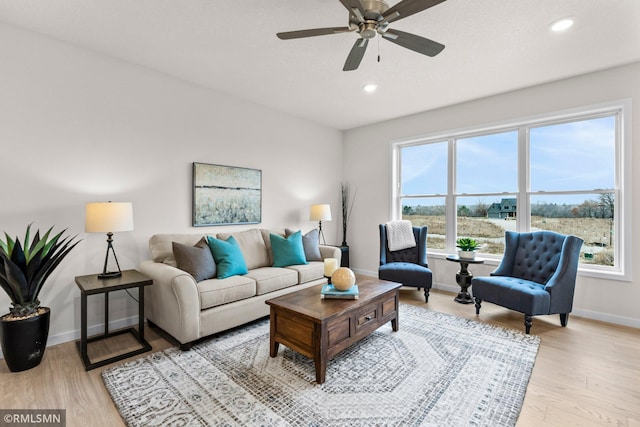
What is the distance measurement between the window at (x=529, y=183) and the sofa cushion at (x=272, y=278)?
252cm

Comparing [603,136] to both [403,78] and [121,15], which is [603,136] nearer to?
[403,78]

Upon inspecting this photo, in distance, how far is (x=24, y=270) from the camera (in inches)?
88.2

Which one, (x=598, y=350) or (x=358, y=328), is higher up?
(x=358, y=328)

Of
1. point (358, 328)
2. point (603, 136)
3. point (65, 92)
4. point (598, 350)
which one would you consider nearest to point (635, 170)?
point (603, 136)

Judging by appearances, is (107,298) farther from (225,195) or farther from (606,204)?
(606,204)

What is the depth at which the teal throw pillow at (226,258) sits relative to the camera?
122 inches

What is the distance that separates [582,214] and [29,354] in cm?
560

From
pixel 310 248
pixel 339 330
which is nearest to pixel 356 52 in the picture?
pixel 339 330

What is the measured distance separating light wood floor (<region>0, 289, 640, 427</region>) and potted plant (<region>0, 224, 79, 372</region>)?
0.46 feet

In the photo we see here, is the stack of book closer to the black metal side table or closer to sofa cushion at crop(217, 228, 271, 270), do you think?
sofa cushion at crop(217, 228, 271, 270)

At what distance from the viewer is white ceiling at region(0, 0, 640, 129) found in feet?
7.42

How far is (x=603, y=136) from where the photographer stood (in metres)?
3.44

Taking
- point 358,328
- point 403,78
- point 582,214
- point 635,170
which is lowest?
point 358,328

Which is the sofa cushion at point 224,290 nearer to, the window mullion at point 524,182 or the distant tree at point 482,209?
the distant tree at point 482,209
